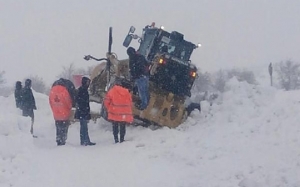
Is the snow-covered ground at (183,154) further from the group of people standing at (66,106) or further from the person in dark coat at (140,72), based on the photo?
the person in dark coat at (140,72)

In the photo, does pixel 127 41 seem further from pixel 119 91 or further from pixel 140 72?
pixel 119 91

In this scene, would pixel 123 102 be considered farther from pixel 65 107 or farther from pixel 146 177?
pixel 146 177

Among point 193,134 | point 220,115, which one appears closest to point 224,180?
point 193,134

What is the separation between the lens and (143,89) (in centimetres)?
1149

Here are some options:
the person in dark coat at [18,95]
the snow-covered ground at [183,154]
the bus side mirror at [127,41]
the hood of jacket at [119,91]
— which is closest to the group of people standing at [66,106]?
the snow-covered ground at [183,154]

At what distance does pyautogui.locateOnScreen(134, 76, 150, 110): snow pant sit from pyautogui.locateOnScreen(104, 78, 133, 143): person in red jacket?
90cm

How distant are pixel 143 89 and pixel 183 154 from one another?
3.09 meters

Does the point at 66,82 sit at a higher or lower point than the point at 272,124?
higher

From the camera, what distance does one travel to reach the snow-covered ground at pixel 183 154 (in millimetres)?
7281

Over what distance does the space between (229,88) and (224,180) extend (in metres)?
5.70

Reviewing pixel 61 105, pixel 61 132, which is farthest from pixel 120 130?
pixel 61 105

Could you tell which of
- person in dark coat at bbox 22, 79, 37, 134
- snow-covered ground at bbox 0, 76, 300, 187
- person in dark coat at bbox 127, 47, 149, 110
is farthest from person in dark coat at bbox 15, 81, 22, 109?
person in dark coat at bbox 127, 47, 149, 110

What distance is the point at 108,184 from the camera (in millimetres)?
7371

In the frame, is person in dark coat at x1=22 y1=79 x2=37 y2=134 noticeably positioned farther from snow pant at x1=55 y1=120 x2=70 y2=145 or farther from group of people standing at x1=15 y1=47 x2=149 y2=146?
snow pant at x1=55 y1=120 x2=70 y2=145
